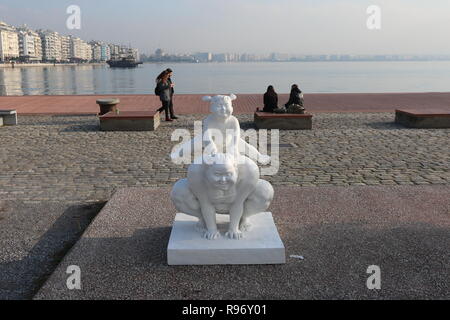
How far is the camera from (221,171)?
13.0ft

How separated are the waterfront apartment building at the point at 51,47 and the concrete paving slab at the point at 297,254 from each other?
169 metres

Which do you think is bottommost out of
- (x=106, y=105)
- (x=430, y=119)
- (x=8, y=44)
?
(x=430, y=119)

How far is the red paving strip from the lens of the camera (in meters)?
17.1

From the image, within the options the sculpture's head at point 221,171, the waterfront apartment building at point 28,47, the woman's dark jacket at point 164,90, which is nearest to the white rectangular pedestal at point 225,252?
the sculpture's head at point 221,171

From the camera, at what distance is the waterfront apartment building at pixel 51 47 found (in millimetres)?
163500

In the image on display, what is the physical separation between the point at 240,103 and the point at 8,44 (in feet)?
453

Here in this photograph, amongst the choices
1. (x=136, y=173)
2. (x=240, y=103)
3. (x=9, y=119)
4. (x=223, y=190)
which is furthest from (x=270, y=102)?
(x=223, y=190)

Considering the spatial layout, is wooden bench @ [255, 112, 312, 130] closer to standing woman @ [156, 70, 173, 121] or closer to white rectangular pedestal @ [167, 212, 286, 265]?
standing woman @ [156, 70, 173, 121]

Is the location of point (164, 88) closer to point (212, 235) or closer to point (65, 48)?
point (212, 235)

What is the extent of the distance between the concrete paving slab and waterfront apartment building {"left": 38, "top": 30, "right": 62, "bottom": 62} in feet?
553

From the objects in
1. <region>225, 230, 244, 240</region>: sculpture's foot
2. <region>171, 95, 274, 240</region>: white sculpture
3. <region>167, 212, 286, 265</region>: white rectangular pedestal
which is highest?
<region>171, 95, 274, 240</region>: white sculpture

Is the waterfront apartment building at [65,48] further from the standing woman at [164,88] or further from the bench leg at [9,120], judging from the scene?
the standing woman at [164,88]

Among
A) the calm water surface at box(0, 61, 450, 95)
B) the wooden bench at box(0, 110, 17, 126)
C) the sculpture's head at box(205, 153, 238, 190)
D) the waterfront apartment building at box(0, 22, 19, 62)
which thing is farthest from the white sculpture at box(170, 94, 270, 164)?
the waterfront apartment building at box(0, 22, 19, 62)
